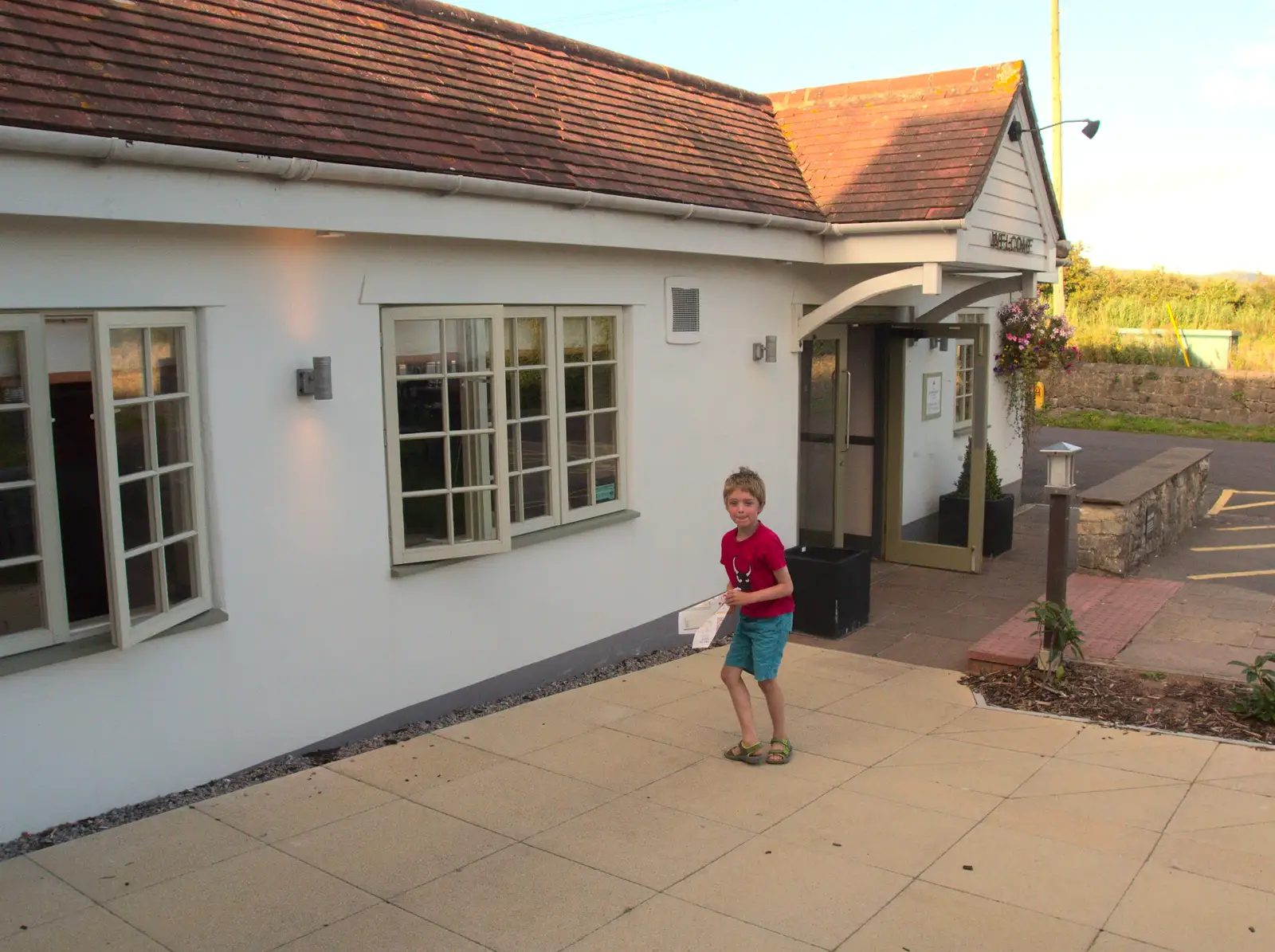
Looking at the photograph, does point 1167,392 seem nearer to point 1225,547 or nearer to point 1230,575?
point 1225,547

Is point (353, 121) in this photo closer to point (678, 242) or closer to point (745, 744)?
point (678, 242)

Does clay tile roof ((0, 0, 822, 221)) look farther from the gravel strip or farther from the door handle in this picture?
the gravel strip

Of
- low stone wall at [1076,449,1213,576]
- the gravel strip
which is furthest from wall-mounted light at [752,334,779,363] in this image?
low stone wall at [1076,449,1213,576]

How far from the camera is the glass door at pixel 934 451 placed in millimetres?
10664

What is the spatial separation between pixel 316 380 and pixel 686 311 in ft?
11.2

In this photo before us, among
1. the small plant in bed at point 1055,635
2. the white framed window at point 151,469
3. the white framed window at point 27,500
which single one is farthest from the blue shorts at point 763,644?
the white framed window at point 27,500

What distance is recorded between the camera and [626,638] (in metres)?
7.96

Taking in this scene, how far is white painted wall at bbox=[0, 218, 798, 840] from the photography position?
4.62 metres

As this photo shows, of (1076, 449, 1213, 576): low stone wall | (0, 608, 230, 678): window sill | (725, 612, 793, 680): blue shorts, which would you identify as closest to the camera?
(0, 608, 230, 678): window sill

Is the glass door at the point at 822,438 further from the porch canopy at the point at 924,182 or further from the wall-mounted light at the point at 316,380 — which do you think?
the wall-mounted light at the point at 316,380

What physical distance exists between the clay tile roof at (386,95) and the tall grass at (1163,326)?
1782 centimetres

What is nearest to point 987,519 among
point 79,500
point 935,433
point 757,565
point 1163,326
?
point 935,433

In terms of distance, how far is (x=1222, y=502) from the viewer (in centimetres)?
1437

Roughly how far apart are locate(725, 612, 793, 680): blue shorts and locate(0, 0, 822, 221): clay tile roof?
2.86 metres
